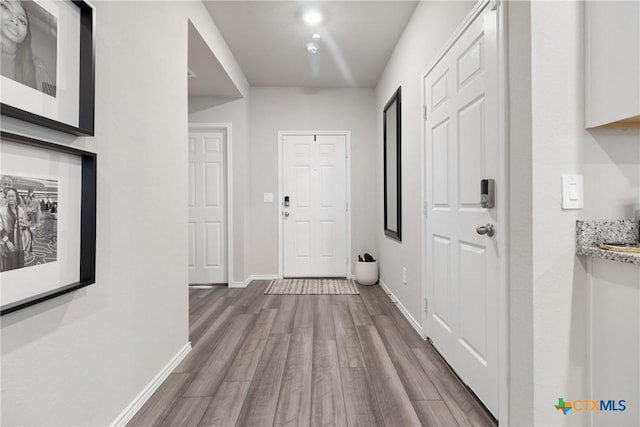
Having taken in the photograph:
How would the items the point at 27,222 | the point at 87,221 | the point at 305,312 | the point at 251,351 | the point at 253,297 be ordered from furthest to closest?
the point at 253,297 < the point at 305,312 < the point at 251,351 < the point at 87,221 < the point at 27,222

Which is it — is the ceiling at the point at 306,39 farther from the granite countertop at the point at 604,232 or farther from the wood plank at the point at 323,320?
the wood plank at the point at 323,320

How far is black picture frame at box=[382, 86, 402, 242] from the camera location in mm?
Answer: 3008

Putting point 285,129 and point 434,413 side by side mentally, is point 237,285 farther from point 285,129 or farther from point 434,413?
point 434,413

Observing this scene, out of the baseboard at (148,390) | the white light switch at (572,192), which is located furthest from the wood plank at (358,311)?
the white light switch at (572,192)

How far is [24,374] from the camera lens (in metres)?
0.94

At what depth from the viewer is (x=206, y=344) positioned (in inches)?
88.7

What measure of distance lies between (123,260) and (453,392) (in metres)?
1.74

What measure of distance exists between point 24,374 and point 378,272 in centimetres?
353

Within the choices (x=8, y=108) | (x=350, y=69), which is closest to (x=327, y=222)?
(x=350, y=69)

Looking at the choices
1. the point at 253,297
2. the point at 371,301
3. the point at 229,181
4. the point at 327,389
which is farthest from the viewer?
the point at 229,181

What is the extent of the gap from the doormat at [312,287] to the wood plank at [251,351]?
0.83 m

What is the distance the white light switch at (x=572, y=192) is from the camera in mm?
1139

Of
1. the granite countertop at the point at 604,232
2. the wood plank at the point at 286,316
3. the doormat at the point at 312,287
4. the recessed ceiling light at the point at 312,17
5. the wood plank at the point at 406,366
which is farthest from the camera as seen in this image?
the doormat at the point at 312,287

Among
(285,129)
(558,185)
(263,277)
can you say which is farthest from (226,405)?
(285,129)
